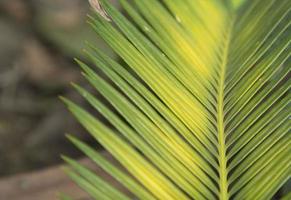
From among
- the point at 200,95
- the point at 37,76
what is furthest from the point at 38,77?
the point at 200,95

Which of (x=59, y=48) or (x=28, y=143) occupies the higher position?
(x=59, y=48)

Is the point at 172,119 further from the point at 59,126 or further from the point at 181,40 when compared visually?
the point at 59,126

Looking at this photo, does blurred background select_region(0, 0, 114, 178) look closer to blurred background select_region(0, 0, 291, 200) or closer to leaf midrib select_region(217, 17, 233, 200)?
blurred background select_region(0, 0, 291, 200)

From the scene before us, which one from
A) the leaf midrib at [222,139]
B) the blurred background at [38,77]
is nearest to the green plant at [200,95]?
the leaf midrib at [222,139]

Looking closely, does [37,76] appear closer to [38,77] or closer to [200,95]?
[38,77]

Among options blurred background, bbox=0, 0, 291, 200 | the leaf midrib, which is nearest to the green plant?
the leaf midrib

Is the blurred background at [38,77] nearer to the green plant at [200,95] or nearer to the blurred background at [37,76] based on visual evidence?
the blurred background at [37,76]

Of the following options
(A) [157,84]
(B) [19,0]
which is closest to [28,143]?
(B) [19,0]
